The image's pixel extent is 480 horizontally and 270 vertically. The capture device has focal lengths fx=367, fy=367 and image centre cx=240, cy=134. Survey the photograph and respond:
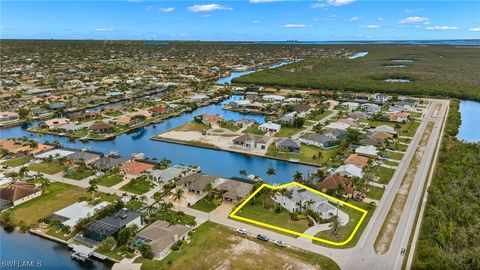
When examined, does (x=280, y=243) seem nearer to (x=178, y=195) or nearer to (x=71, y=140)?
(x=178, y=195)

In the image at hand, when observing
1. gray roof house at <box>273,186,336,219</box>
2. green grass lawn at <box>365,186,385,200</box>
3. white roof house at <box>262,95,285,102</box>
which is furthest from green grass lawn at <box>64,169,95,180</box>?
white roof house at <box>262,95,285,102</box>

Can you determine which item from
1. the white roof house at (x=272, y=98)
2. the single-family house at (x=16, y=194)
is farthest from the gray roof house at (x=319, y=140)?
the single-family house at (x=16, y=194)

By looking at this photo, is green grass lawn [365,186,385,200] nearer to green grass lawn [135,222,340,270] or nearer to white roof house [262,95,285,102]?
green grass lawn [135,222,340,270]

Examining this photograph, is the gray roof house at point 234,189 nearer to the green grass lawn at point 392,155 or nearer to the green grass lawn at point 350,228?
the green grass lawn at point 350,228

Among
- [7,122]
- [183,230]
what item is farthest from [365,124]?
[7,122]

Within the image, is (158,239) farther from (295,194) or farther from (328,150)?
(328,150)

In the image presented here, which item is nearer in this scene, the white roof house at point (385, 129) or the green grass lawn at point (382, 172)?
the green grass lawn at point (382, 172)
